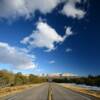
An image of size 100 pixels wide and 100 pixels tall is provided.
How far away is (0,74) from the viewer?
256 feet

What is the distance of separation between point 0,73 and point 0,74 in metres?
1.68

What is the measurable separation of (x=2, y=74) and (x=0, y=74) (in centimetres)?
100

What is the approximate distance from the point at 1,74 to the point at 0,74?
0.57 m

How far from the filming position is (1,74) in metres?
78.6

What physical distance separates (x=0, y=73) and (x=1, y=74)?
132cm

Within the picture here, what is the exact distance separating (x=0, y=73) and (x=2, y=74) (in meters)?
1.29

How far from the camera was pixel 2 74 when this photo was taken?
78.9 m

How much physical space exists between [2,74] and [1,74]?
1.44ft

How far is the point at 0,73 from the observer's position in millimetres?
79688
